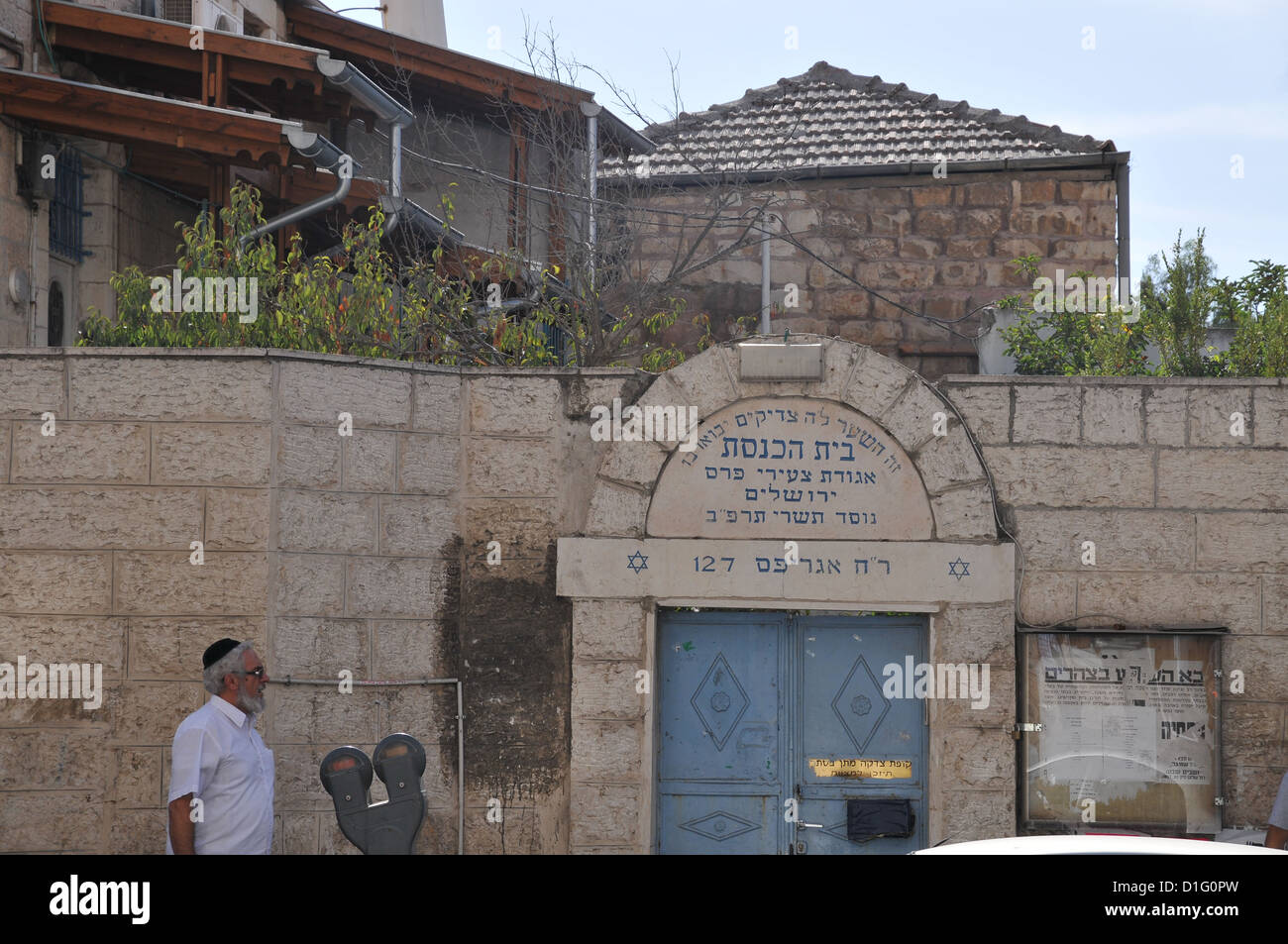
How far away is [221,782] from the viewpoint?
6195 mm

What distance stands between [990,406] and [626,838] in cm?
346

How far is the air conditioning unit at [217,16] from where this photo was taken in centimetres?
1302

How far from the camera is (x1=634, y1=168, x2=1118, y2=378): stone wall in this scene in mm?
13102

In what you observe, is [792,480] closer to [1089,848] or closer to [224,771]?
[1089,848]

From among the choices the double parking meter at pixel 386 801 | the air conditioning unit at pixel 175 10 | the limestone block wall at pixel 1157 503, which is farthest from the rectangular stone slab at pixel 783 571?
the air conditioning unit at pixel 175 10

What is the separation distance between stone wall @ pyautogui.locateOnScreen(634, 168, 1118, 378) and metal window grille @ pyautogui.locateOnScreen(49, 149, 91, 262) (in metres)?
5.28

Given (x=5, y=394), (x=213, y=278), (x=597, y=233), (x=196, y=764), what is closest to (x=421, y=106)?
(x=597, y=233)

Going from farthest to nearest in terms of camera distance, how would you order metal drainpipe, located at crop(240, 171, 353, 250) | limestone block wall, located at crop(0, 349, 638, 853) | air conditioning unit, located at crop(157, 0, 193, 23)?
air conditioning unit, located at crop(157, 0, 193, 23)
metal drainpipe, located at crop(240, 171, 353, 250)
limestone block wall, located at crop(0, 349, 638, 853)

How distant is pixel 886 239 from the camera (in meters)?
13.3

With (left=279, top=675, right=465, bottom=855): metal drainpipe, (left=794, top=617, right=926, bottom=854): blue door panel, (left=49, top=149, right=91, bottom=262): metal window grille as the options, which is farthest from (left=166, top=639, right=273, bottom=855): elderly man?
(left=49, top=149, right=91, bottom=262): metal window grille

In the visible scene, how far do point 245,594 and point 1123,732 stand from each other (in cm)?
525

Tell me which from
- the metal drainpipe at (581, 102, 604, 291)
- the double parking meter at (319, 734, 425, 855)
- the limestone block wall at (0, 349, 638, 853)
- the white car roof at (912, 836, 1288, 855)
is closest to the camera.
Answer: the white car roof at (912, 836, 1288, 855)

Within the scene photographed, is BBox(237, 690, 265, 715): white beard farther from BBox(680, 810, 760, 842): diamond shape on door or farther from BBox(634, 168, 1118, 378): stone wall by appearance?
BBox(634, 168, 1118, 378): stone wall

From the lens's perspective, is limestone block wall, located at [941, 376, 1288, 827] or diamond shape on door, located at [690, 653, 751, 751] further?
diamond shape on door, located at [690, 653, 751, 751]
